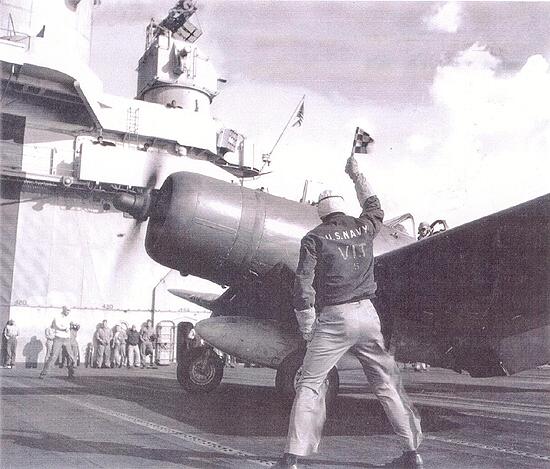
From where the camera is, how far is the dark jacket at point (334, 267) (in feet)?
12.1

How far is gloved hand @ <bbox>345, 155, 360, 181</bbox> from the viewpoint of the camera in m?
4.43

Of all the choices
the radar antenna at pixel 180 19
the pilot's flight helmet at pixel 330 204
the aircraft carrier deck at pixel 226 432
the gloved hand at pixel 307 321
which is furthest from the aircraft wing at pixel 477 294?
the radar antenna at pixel 180 19

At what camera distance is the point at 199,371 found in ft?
28.1

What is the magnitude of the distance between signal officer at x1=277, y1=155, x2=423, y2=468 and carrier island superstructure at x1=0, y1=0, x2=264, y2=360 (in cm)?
1800

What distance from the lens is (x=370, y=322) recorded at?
12.1 ft

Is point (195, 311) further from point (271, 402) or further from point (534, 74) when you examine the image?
point (534, 74)

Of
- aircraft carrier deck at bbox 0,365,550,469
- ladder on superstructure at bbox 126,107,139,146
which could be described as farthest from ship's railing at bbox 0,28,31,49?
aircraft carrier deck at bbox 0,365,550,469

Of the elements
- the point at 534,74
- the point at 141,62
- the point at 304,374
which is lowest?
the point at 304,374

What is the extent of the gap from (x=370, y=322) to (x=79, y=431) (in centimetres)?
294

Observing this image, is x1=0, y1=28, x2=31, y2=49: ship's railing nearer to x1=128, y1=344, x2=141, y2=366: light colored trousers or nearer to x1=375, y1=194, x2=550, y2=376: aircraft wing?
x1=128, y1=344, x2=141, y2=366: light colored trousers

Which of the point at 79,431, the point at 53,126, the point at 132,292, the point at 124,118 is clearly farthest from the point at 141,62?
the point at 79,431

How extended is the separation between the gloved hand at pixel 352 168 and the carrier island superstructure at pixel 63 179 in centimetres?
1728

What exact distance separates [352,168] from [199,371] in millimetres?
5288

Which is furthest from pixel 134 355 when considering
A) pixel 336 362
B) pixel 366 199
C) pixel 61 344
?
pixel 336 362
